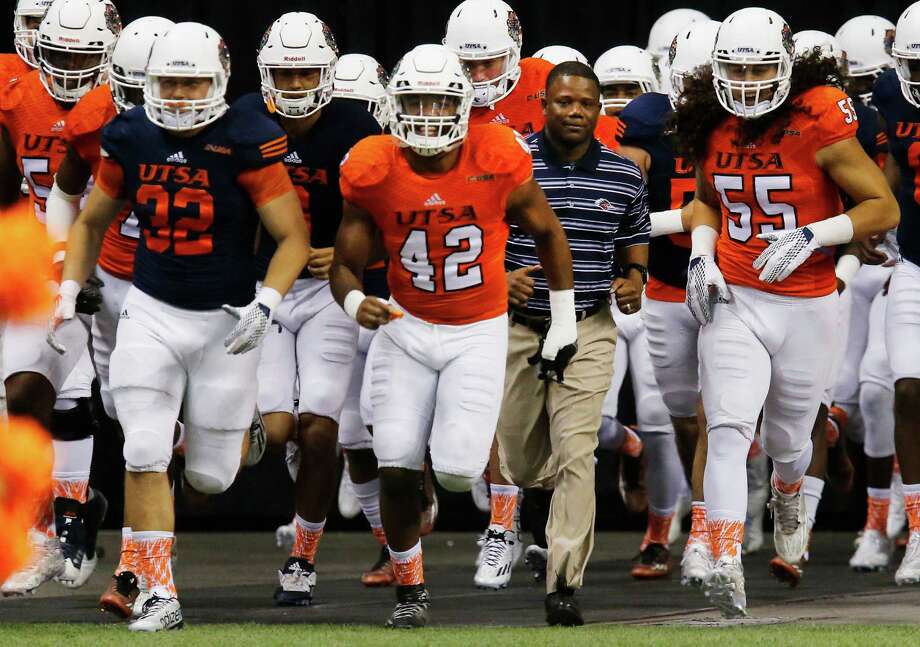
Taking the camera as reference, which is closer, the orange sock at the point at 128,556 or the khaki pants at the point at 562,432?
the khaki pants at the point at 562,432

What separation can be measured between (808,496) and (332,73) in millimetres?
2478

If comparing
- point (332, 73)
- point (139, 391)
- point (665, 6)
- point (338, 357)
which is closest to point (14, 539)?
point (139, 391)

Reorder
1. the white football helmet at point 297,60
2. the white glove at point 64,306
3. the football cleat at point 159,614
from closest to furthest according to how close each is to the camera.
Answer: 1. the football cleat at point 159,614
2. the white glove at point 64,306
3. the white football helmet at point 297,60

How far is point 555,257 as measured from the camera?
5816 millimetres

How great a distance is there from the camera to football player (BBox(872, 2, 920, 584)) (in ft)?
22.9

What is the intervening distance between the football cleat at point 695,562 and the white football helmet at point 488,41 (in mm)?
1853

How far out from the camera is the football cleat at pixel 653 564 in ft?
23.9

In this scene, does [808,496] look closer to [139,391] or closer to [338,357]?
[338,357]

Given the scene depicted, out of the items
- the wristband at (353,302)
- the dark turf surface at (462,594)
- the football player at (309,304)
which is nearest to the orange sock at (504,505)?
the dark turf surface at (462,594)

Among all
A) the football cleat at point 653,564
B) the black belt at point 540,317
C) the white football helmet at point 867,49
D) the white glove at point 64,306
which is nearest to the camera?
the white glove at point 64,306

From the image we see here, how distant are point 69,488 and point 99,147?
1.30m

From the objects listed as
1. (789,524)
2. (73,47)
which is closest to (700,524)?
(789,524)

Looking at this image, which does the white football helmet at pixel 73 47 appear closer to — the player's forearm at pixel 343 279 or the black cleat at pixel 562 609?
the player's forearm at pixel 343 279

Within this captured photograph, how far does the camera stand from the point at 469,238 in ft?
18.7
